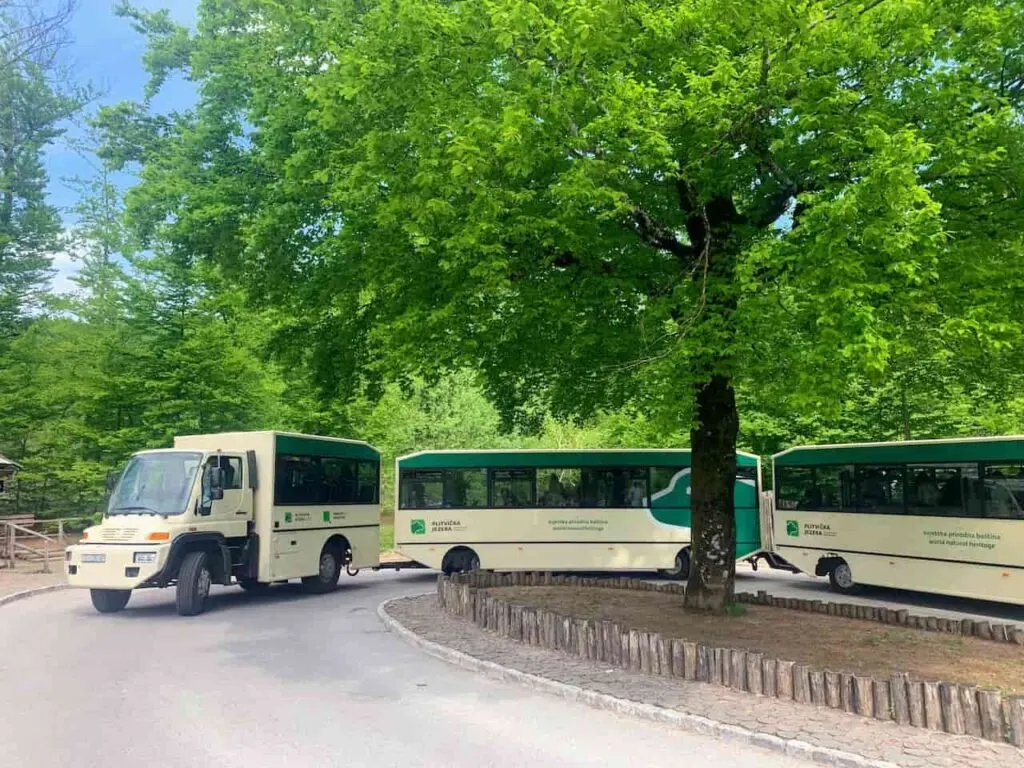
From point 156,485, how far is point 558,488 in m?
9.24

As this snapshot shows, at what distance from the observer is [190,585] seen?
13.2 metres

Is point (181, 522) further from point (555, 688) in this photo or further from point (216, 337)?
point (216, 337)

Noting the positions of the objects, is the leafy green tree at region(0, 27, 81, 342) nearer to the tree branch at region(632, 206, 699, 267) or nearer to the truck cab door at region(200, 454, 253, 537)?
the truck cab door at region(200, 454, 253, 537)

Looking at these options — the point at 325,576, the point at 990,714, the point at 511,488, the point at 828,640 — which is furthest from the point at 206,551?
the point at 990,714

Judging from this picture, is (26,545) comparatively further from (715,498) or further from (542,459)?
(715,498)

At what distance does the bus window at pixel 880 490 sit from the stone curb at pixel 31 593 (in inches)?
631

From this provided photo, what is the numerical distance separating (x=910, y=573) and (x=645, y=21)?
40.5 feet

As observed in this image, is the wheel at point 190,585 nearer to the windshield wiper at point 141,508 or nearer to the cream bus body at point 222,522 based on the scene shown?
the cream bus body at point 222,522

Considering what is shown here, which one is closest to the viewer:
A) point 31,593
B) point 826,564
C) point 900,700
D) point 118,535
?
point 900,700

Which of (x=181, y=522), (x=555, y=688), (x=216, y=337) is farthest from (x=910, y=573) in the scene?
(x=216, y=337)

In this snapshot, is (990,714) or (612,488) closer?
(990,714)

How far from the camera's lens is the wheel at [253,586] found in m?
16.8

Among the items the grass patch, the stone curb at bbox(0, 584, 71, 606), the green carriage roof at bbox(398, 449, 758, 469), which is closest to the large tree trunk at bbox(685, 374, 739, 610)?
the grass patch

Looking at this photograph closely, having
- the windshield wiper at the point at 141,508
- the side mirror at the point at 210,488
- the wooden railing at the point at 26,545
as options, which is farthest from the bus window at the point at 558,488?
the wooden railing at the point at 26,545
